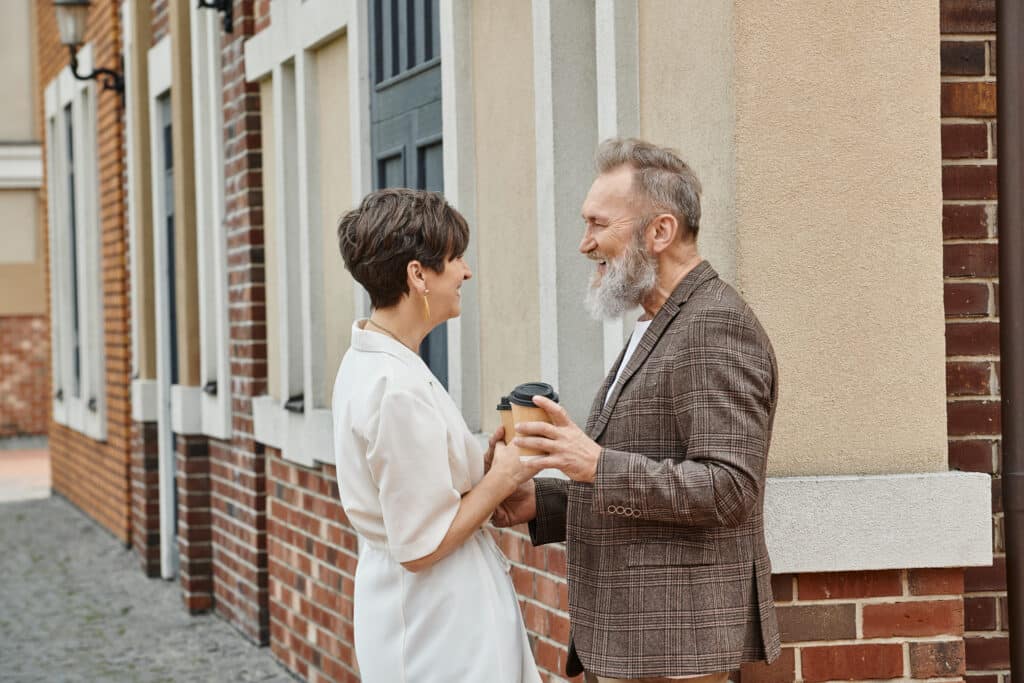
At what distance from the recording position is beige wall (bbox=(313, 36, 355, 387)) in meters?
6.77

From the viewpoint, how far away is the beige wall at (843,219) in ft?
12.1

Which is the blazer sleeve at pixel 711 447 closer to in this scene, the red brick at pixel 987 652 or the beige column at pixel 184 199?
the red brick at pixel 987 652

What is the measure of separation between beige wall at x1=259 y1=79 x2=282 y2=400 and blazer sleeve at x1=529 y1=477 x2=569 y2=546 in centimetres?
438

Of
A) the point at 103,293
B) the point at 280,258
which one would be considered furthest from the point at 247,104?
the point at 103,293

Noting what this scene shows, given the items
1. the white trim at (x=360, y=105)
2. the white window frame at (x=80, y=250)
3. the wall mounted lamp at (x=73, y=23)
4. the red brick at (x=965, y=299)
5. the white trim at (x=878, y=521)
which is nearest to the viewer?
the white trim at (x=878, y=521)

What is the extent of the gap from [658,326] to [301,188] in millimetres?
4336

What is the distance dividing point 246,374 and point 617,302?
17.2ft

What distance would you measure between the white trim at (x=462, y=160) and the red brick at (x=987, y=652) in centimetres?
198

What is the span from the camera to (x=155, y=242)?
1023 cm

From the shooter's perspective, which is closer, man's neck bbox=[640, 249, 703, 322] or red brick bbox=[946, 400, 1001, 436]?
man's neck bbox=[640, 249, 703, 322]

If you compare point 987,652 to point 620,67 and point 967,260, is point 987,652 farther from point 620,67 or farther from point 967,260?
point 620,67

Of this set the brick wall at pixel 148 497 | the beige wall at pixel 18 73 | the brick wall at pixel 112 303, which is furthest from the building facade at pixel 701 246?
the beige wall at pixel 18 73

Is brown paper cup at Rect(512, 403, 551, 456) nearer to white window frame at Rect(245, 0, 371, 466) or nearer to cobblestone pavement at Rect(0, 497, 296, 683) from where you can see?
white window frame at Rect(245, 0, 371, 466)

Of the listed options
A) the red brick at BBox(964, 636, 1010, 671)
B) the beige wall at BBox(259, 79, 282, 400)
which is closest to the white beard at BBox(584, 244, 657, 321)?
the red brick at BBox(964, 636, 1010, 671)
